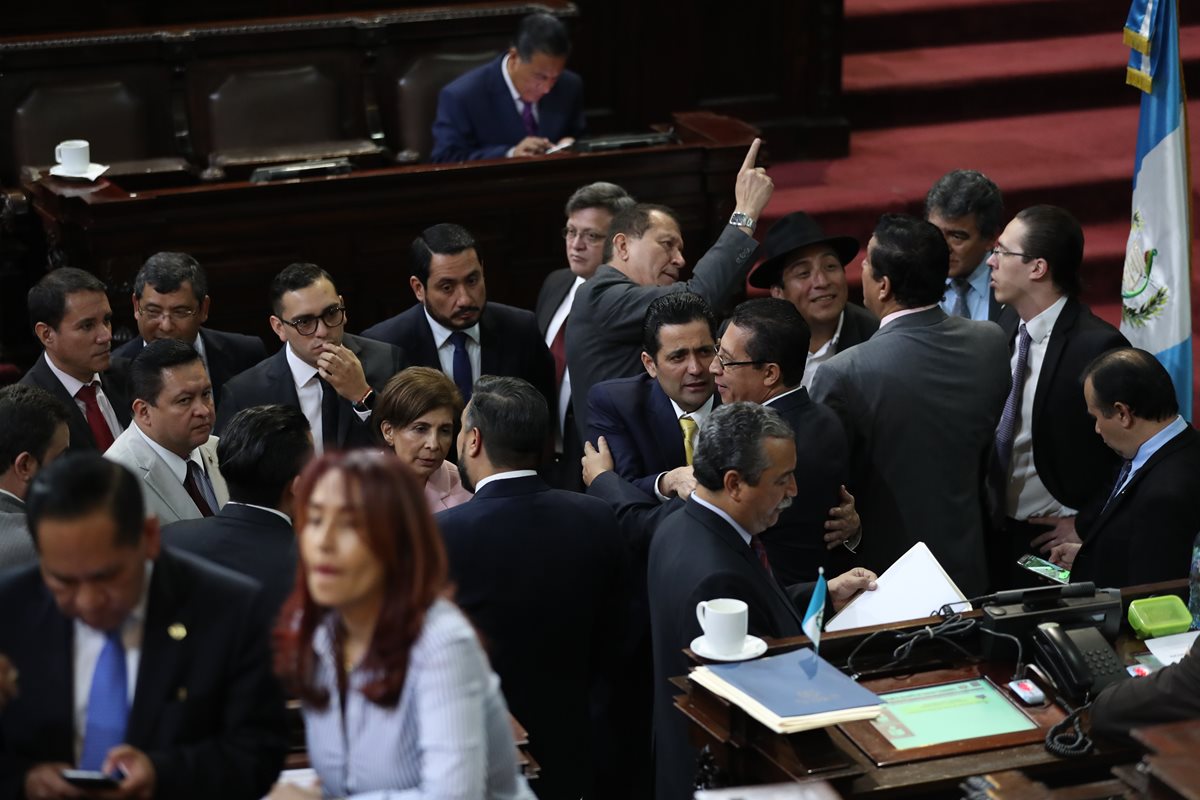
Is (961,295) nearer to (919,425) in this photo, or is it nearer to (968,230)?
(968,230)

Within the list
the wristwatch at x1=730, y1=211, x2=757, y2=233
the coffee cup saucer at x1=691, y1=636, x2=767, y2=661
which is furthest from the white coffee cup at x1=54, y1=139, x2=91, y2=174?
the coffee cup saucer at x1=691, y1=636, x2=767, y2=661

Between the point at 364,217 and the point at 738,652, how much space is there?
358 cm

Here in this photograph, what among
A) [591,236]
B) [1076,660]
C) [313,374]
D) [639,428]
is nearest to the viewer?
[1076,660]

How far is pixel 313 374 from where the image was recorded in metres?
5.03

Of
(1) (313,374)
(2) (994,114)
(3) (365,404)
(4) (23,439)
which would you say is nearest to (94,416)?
(1) (313,374)

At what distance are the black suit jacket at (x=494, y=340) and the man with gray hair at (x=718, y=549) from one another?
1800mm

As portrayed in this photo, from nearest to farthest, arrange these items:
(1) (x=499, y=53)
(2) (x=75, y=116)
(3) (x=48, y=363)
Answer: (3) (x=48, y=363) → (2) (x=75, y=116) → (1) (x=499, y=53)

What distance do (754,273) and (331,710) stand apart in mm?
3085

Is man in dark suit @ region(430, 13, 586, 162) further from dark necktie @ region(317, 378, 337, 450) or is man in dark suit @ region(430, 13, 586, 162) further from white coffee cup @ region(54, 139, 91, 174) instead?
dark necktie @ region(317, 378, 337, 450)

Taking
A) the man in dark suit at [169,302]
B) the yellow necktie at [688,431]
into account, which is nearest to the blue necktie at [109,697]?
the yellow necktie at [688,431]

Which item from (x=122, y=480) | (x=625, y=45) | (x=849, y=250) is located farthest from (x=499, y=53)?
(x=122, y=480)

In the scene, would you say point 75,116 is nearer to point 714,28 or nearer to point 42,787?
point 714,28

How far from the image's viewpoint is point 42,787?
2480 mm

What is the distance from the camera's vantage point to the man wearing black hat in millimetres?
5234
